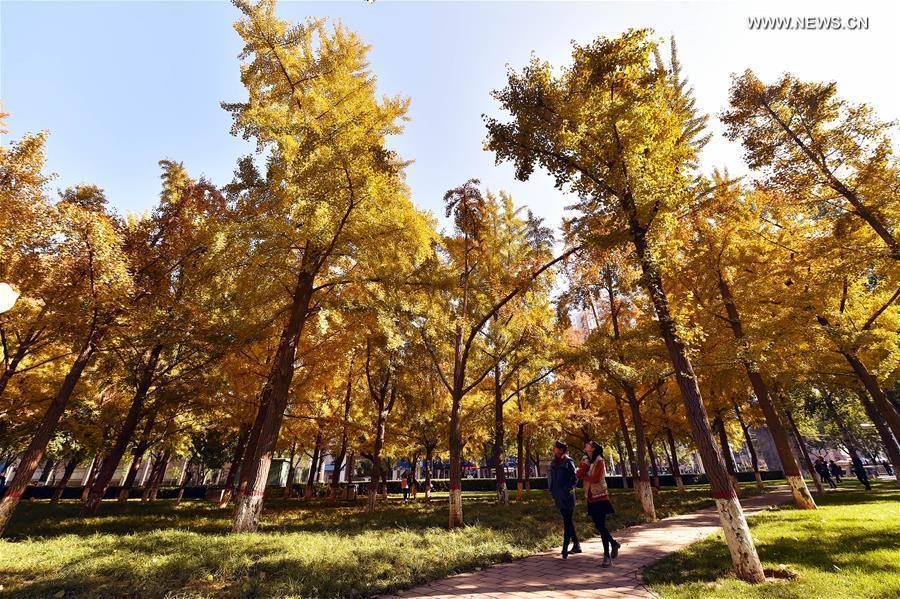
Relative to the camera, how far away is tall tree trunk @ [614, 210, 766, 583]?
216 inches

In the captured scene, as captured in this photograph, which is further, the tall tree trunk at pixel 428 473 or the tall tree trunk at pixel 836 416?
the tall tree trunk at pixel 836 416

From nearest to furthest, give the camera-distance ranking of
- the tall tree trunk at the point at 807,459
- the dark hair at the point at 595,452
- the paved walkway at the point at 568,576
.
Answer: the paved walkway at the point at 568,576
the dark hair at the point at 595,452
the tall tree trunk at the point at 807,459

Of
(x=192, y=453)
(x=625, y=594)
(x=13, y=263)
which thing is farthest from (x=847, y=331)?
(x=192, y=453)

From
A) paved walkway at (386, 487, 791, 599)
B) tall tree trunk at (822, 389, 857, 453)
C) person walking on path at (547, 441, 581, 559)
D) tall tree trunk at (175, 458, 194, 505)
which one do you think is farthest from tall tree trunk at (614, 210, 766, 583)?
→ tall tree trunk at (822, 389, 857, 453)

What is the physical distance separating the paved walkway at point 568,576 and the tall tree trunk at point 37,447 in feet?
30.2

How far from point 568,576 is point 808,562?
3.66 m

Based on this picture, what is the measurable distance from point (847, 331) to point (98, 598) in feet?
51.9

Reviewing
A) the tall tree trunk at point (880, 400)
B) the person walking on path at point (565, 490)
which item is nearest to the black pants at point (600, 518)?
the person walking on path at point (565, 490)

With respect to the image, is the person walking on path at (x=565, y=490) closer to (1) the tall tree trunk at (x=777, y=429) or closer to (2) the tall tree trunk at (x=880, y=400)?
(1) the tall tree trunk at (x=777, y=429)

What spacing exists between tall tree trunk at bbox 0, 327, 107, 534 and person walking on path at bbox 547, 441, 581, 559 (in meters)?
11.1

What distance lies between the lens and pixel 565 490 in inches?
290

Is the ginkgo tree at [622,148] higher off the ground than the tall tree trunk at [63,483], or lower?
higher

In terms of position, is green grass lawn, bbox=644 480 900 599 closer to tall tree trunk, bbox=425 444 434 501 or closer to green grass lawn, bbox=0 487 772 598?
green grass lawn, bbox=0 487 772 598

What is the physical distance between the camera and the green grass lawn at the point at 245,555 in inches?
201
